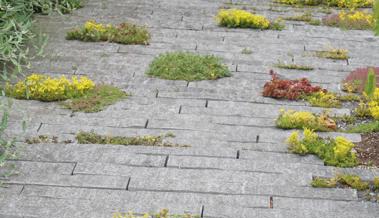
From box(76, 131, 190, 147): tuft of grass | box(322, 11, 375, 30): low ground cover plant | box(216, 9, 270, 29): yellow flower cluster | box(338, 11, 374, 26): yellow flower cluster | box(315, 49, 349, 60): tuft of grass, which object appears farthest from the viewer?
box(338, 11, 374, 26): yellow flower cluster

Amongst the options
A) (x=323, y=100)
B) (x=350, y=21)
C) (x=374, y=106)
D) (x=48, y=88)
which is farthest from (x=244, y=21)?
(x=48, y=88)

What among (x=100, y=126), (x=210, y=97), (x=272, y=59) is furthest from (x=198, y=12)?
(x=100, y=126)

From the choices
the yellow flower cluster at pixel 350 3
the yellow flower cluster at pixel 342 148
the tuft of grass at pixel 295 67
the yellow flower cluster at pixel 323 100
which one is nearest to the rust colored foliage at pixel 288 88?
the yellow flower cluster at pixel 323 100

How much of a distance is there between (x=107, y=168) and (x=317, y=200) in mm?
1631

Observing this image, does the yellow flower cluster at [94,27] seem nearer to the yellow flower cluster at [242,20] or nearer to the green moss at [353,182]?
the yellow flower cluster at [242,20]

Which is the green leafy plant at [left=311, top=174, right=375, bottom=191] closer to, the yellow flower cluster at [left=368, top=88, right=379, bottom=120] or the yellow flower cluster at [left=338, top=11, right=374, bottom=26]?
the yellow flower cluster at [left=368, top=88, right=379, bottom=120]

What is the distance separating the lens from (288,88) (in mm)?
7504

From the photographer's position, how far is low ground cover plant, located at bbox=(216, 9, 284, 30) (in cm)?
954

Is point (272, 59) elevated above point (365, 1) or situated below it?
above

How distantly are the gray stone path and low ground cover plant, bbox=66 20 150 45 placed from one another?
142mm

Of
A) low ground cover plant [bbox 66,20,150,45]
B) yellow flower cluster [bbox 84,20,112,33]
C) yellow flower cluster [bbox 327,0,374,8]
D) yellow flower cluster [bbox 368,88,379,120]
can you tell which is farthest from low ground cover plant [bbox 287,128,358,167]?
yellow flower cluster [bbox 327,0,374,8]

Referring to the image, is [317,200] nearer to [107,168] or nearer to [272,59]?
[107,168]

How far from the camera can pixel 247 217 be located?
17.1 ft

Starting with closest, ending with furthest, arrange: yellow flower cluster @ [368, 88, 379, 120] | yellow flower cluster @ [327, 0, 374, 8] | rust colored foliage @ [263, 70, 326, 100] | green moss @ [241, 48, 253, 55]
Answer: yellow flower cluster @ [368, 88, 379, 120], rust colored foliage @ [263, 70, 326, 100], green moss @ [241, 48, 253, 55], yellow flower cluster @ [327, 0, 374, 8]
